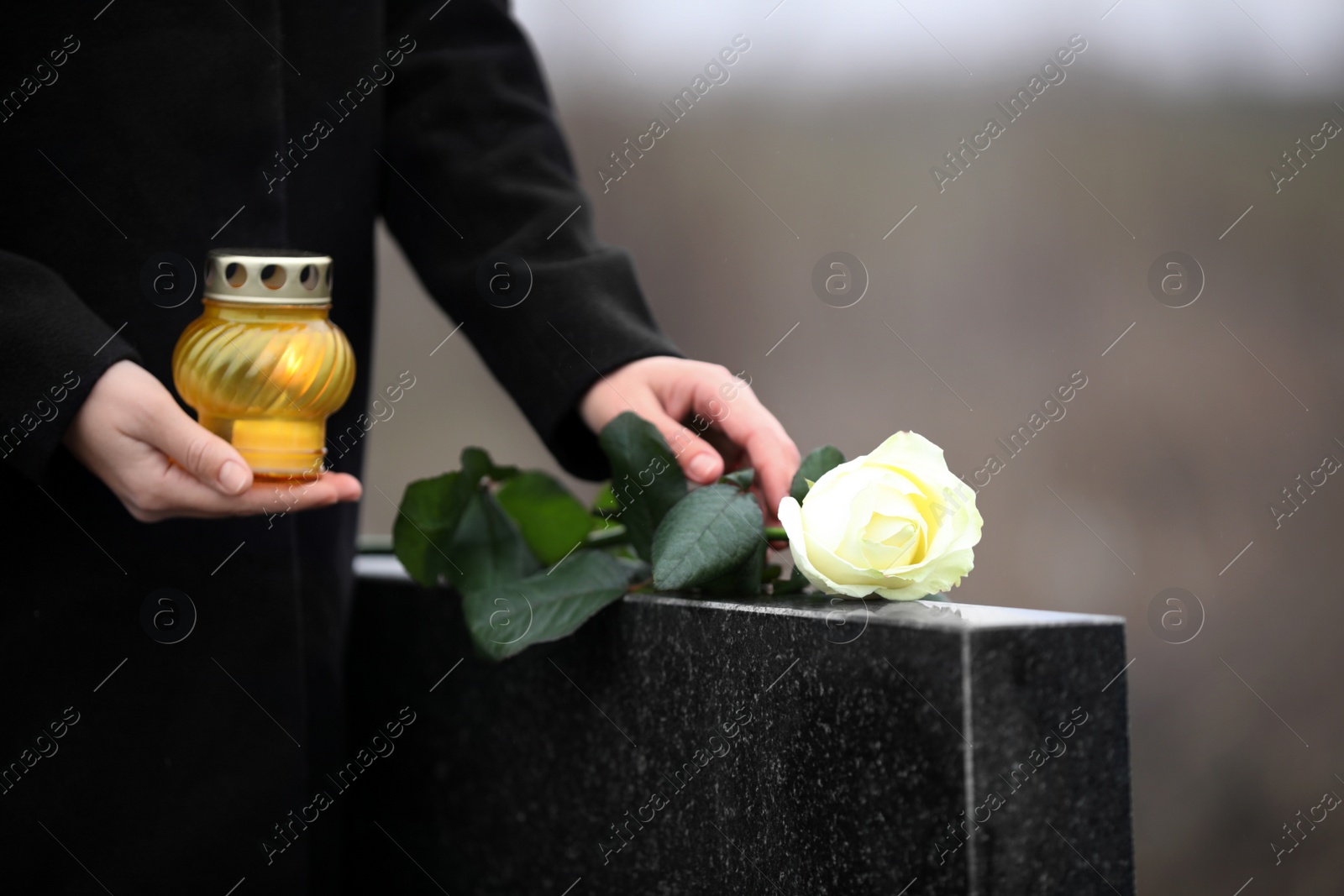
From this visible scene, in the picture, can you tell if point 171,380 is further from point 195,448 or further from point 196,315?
point 195,448

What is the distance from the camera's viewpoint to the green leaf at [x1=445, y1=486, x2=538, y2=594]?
695 millimetres

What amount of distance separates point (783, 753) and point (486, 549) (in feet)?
0.94

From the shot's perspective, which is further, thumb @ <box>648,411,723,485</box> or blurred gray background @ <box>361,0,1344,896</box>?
blurred gray background @ <box>361,0,1344,896</box>

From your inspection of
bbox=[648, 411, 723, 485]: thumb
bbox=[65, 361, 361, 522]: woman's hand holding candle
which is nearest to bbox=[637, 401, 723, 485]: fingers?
bbox=[648, 411, 723, 485]: thumb

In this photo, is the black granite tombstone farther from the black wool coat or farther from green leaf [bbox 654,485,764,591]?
the black wool coat

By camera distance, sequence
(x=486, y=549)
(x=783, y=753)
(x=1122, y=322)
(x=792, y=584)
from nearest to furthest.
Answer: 1. (x=783, y=753)
2. (x=792, y=584)
3. (x=486, y=549)
4. (x=1122, y=322)

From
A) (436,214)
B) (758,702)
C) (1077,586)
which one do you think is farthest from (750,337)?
(758,702)

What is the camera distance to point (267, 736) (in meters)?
0.69

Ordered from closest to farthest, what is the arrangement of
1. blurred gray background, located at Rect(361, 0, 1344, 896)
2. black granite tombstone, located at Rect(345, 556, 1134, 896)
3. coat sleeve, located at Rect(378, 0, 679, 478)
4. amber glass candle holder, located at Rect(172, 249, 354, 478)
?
1. black granite tombstone, located at Rect(345, 556, 1134, 896)
2. amber glass candle holder, located at Rect(172, 249, 354, 478)
3. coat sleeve, located at Rect(378, 0, 679, 478)
4. blurred gray background, located at Rect(361, 0, 1344, 896)

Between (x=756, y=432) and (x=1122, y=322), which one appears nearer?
(x=756, y=432)

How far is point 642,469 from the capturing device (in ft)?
2.00

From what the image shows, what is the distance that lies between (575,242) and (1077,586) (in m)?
1.07

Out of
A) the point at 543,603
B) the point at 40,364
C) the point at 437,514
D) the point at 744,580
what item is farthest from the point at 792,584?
the point at 40,364

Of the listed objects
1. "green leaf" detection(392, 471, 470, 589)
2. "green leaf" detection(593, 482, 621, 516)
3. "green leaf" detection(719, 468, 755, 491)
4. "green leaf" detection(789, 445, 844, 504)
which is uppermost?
"green leaf" detection(392, 471, 470, 589)
